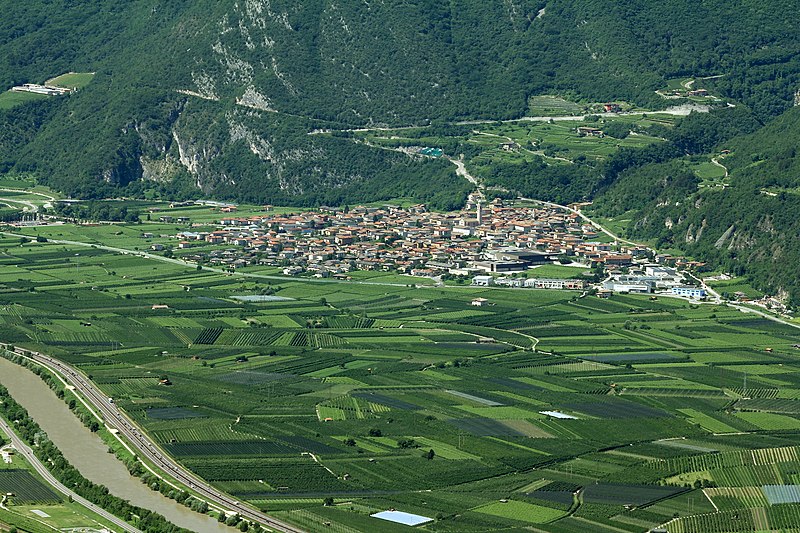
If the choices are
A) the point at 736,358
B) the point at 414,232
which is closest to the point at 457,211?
the point at 414,232

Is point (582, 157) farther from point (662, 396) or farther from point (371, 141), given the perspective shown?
point (662, 396)

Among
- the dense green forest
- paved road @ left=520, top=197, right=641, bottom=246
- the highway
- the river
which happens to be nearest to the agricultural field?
the highway

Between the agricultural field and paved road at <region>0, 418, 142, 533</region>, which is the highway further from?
paved road at <region>0, 418, 142, 533</region>

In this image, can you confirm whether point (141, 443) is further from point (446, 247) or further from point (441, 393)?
point (446, 247)

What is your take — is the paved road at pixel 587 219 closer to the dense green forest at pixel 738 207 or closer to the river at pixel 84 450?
the dense green forest at pixel 738 207

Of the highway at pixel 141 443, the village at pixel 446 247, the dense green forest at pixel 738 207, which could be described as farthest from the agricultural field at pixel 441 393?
the dense green forest at pixel 738 207
